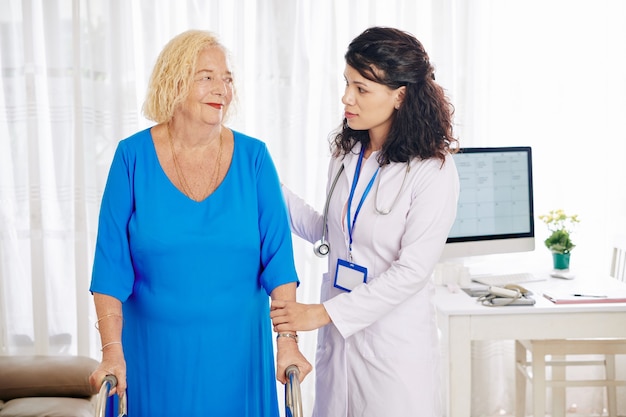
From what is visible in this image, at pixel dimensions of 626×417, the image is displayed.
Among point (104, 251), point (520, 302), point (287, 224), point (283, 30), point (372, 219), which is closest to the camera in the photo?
point (104, 251)

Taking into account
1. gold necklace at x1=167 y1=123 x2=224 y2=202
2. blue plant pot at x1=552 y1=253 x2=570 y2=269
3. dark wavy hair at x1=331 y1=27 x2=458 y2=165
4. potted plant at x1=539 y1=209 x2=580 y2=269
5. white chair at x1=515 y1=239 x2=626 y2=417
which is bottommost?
white chair at x1=515 y1=239 x2=626 y2=417

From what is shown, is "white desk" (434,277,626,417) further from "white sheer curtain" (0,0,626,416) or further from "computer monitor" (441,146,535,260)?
"white sheer curtain" (0,0,626,416)

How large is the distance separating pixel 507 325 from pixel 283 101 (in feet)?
4.65

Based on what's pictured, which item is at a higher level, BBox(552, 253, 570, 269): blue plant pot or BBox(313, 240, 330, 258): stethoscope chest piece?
BBox(313, 240, 330, 258): stethoscope chest piece

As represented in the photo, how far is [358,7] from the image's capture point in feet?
10.8

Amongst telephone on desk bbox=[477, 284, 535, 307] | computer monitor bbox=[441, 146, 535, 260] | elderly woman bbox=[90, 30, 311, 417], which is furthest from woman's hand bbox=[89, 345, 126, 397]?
computer monitor bbox=[441, 146, 535, 260]

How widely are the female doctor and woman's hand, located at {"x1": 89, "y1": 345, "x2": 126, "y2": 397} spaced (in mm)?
426

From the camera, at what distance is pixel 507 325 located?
8.18 ft

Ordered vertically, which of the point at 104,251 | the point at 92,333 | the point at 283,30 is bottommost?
the point at 92,333

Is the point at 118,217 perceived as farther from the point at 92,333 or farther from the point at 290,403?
the point at 92,333

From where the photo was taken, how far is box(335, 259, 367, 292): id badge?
6.42ft

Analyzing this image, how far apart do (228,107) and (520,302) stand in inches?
49.6

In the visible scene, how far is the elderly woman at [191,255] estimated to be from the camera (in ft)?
5.58

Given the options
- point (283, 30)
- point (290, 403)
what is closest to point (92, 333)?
point (283, 30)
